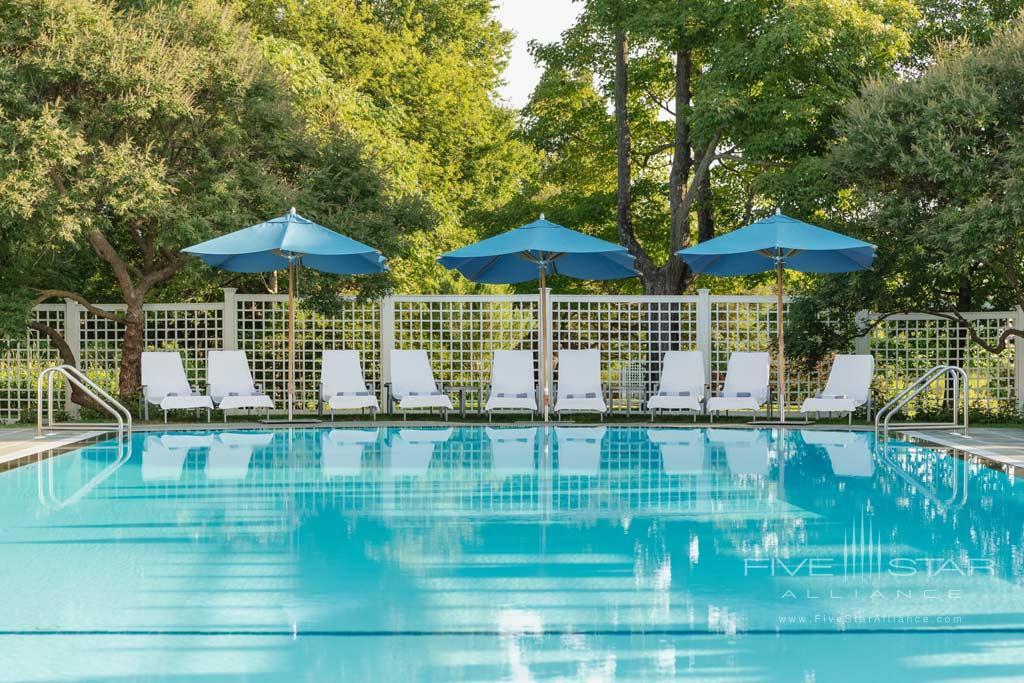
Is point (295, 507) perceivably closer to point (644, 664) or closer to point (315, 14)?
point (644, 664)

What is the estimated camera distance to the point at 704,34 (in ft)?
55.5

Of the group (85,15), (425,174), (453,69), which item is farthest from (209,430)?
(453,69)

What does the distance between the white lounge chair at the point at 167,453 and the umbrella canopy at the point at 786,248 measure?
5.32 m

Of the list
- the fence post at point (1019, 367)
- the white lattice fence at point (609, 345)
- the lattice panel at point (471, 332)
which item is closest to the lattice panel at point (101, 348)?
the white lattice fence at point (609, 345)

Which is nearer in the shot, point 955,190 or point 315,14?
point 955,190

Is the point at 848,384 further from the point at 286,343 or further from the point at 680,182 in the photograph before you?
the point at 286,343

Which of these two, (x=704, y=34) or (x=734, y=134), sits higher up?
(x=704, y=34)

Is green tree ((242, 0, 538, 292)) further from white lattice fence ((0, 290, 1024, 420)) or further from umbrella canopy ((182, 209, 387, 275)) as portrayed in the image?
umbrella canopy ((182, 209, 387, 275))

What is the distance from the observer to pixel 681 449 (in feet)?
34.6

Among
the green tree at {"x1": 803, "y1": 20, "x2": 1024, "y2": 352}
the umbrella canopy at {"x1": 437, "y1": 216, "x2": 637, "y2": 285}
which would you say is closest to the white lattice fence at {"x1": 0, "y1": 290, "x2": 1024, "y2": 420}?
the umbrella canopy at {"x1": 437, "y1": 216, "x2": 637, "y2": 285}

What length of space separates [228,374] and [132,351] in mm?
1508

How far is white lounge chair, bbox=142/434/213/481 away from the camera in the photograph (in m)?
8.83

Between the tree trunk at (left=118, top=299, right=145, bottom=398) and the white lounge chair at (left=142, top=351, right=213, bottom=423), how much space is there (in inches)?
33.7

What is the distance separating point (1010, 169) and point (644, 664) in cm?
932
